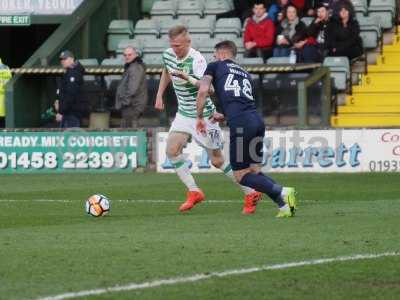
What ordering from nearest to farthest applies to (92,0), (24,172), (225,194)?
1. (225,194)
2. (24,172)
3. (92,0)

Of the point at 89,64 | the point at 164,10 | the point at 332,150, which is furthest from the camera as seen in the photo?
the point at 164,10

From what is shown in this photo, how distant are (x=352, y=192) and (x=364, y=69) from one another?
8815mm

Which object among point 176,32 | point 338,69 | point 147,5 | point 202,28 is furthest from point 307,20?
point 176,32

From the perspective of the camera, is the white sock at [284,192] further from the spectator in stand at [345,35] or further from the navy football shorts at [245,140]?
the spectator in stand at [345,35]

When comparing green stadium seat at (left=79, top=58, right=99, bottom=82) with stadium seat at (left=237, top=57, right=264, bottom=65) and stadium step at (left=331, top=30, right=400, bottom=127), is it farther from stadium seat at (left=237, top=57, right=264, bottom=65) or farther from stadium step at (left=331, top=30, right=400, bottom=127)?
stadium step at (left=331, top=30, right=400, bottom=127)

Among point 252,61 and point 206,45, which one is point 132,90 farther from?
point 206,45

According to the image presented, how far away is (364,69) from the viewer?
89.4ft

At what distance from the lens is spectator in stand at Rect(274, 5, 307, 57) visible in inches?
1043

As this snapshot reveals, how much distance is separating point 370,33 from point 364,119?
6.97ft

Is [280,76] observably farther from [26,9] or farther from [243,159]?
[243,159]

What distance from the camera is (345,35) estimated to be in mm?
26328

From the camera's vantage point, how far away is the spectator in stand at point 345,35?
85.4 feet

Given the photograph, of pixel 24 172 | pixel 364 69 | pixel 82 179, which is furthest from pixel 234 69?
pixel 364 69

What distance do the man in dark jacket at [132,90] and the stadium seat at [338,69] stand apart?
3.55 metres
